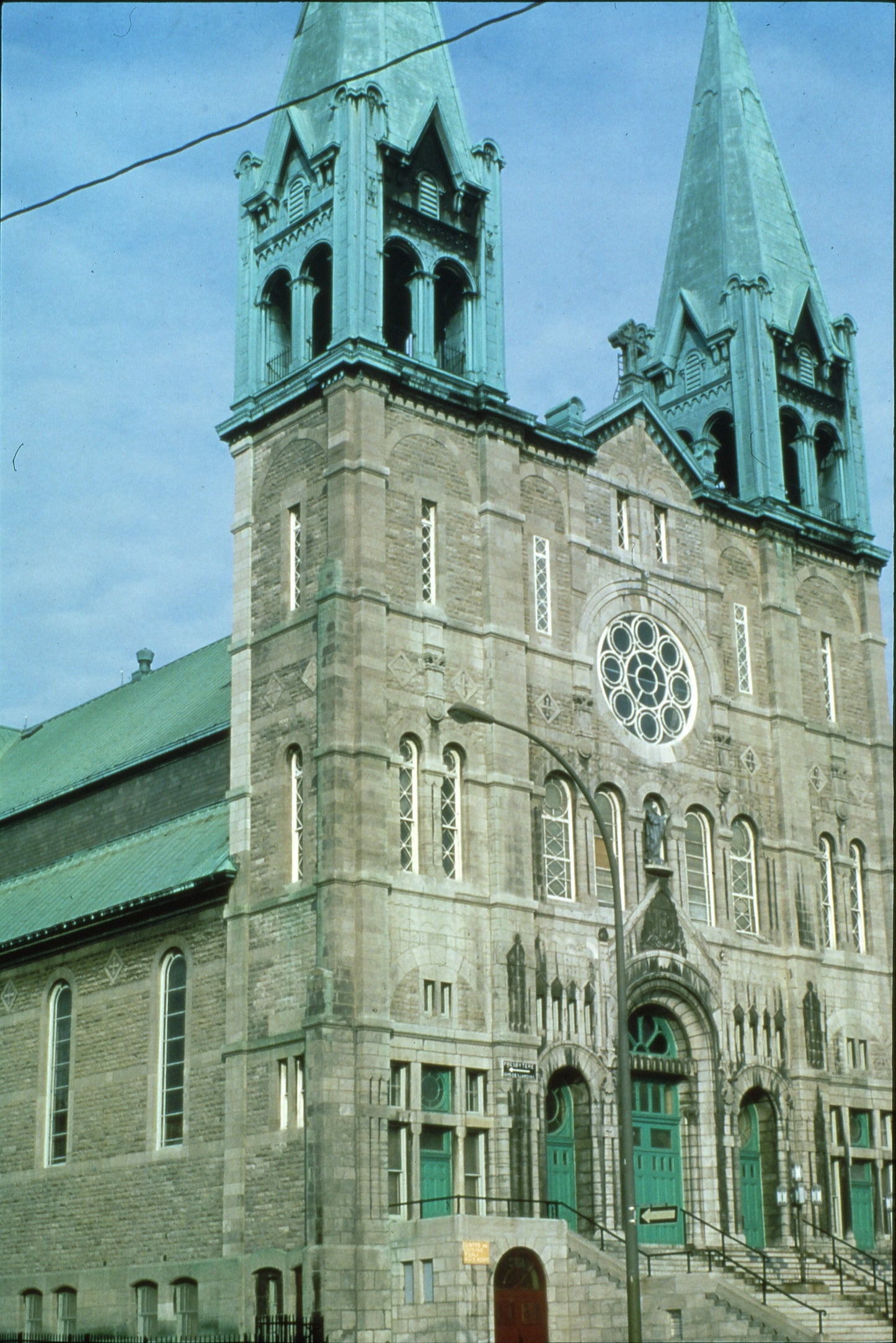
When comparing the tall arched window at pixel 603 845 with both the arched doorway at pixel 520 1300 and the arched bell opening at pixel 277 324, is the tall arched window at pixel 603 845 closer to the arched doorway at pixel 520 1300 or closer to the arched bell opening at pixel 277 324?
the arched doorway at pixel 520 1300

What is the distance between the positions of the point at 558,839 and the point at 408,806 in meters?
4.27

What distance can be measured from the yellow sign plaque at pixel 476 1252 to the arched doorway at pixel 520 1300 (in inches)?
30.5

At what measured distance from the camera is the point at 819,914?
4384 centimetres

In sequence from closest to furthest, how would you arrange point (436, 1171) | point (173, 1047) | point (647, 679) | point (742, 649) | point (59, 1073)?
1. point (436, 1171)
2. point (173, 1047)
3. point (59, 1073)
4. point (647, 679)
5. point (742, 649)

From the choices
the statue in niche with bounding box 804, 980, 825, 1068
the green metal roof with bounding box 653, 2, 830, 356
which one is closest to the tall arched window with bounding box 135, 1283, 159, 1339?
the statue in niche with bounding box 804, 980, 825, 1068

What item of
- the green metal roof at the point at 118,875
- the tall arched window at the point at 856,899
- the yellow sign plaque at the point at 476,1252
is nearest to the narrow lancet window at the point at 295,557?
the green metal roof at the point at 118,875

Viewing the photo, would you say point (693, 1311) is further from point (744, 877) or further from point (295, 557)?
point (295, 557)

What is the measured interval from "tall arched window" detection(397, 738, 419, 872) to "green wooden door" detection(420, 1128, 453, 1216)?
5076 mm

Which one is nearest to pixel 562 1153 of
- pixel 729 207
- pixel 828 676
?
pixel 828 676

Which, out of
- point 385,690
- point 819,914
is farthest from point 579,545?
point 819,914

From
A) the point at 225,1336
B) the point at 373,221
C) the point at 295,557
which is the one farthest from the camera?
the point at 373,221

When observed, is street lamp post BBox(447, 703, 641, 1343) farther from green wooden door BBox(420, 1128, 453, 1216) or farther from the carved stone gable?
the carved stone gable

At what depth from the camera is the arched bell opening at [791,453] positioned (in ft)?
160

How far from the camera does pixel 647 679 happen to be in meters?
42.2
